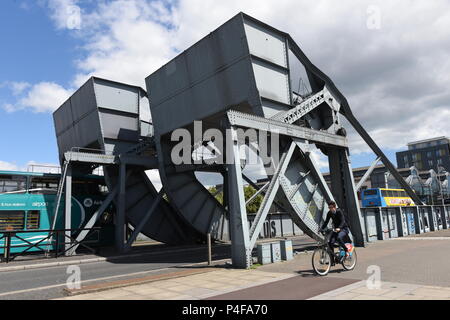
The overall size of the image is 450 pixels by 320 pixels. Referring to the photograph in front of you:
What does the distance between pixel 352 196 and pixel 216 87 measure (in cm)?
851

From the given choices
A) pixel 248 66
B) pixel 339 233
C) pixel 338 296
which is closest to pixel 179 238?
pixel 248 66

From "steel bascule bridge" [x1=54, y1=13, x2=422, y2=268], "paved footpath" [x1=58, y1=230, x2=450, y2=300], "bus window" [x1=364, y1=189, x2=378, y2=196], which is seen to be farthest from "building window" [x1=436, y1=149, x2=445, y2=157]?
"paved footpath" [x1=58, y1=230, x2=450, y2=300]

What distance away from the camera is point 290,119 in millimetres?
14953

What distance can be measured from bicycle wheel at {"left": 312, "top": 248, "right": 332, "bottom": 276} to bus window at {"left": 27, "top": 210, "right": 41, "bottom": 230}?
16.1m

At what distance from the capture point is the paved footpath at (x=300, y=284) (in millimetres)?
6704

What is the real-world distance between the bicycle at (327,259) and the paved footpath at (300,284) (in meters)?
0.20

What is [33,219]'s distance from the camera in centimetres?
1883

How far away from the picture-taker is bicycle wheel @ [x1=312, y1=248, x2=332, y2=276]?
880cm

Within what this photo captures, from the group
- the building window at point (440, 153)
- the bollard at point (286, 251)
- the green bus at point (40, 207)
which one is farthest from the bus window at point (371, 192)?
the building window at point (440, 153)

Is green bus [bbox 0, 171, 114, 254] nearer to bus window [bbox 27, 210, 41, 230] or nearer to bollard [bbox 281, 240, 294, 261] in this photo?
bus window [bbox 27, 210, 41, 230]

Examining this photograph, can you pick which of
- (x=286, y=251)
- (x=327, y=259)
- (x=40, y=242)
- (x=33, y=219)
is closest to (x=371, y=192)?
(x=286, y=251)

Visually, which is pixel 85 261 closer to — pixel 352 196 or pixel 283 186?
pixel 283 186

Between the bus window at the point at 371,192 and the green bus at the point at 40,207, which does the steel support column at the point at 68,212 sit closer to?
the green bus at the point at 40,207

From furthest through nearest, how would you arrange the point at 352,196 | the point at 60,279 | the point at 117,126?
the point at 117,126, the point at 352,196, the point at 60,279
